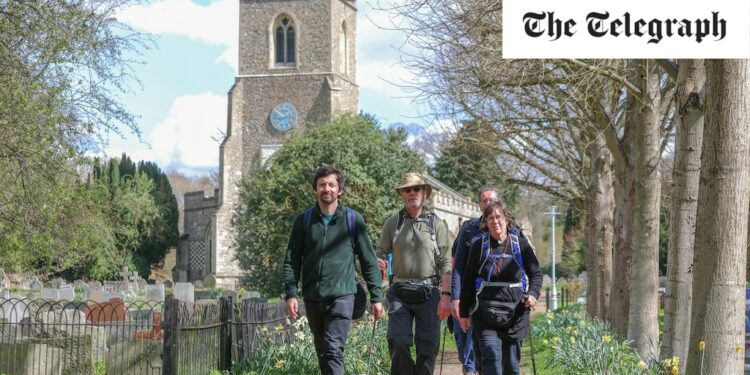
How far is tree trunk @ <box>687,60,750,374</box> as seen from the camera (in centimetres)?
676

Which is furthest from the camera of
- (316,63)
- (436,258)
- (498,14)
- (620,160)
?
(316,63)

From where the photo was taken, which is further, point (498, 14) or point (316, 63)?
point (316, 63)

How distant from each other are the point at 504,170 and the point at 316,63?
3354cm

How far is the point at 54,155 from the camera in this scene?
45.3 ft

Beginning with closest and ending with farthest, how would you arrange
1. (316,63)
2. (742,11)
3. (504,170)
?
(742,11), (504,170), (316,63)

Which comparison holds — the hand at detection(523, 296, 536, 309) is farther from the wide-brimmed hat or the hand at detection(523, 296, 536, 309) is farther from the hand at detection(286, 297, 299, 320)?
the hand at detection(286, 297, 299, 320)

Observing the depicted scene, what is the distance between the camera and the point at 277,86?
57.1 m

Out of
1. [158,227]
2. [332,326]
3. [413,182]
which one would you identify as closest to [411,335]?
[332,326]

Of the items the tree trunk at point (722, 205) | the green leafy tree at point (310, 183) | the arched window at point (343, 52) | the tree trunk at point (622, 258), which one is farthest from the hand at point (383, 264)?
the arched window at point (343, 52)

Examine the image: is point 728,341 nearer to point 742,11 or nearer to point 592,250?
point 742,11

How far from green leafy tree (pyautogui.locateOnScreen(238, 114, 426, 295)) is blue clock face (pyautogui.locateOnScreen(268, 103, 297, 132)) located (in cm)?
2463

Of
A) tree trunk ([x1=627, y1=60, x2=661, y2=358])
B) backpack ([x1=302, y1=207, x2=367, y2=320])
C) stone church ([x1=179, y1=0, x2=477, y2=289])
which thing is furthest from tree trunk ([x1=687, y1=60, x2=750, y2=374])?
stone church ([x1=179, y1=0, x2=477, y2=289])

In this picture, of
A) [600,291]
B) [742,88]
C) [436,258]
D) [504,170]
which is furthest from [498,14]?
[504,170]

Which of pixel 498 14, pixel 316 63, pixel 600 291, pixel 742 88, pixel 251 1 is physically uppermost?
pixel 251 1
